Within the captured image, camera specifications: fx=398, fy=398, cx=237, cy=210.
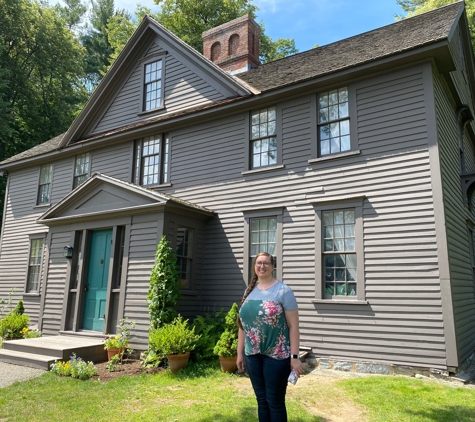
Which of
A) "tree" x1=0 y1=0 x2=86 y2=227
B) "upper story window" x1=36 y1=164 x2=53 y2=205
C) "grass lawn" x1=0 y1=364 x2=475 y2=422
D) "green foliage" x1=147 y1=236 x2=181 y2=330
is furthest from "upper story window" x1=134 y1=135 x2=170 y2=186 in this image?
"tree" x1=0 y1=0 x2=86 y2=227

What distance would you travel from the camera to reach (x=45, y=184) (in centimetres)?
1430

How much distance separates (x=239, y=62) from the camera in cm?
1380

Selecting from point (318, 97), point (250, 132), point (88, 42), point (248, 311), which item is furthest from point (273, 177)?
point (88, 42)

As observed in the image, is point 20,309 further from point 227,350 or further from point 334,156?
point 334,156

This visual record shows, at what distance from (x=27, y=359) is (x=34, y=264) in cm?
627

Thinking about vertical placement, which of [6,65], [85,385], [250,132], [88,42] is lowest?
[85,385]

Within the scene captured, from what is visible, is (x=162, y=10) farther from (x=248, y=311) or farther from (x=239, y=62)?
(x=248, y=311)

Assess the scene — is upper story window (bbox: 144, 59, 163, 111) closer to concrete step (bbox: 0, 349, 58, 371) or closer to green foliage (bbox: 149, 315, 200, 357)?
green foliage (bbox: 149, 315, 200, 357)

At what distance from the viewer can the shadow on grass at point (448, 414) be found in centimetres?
472

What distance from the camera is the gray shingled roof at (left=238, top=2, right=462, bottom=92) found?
814 centimetres

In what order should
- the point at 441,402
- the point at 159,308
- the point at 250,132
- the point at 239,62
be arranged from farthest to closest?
the point at 239,62
the point at 250,132
the point at 159,308
the point at 441,402

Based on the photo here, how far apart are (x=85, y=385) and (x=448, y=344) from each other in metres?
6.08

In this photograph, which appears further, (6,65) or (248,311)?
(6,65)

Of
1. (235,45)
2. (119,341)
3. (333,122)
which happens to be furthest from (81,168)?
(333,122)
